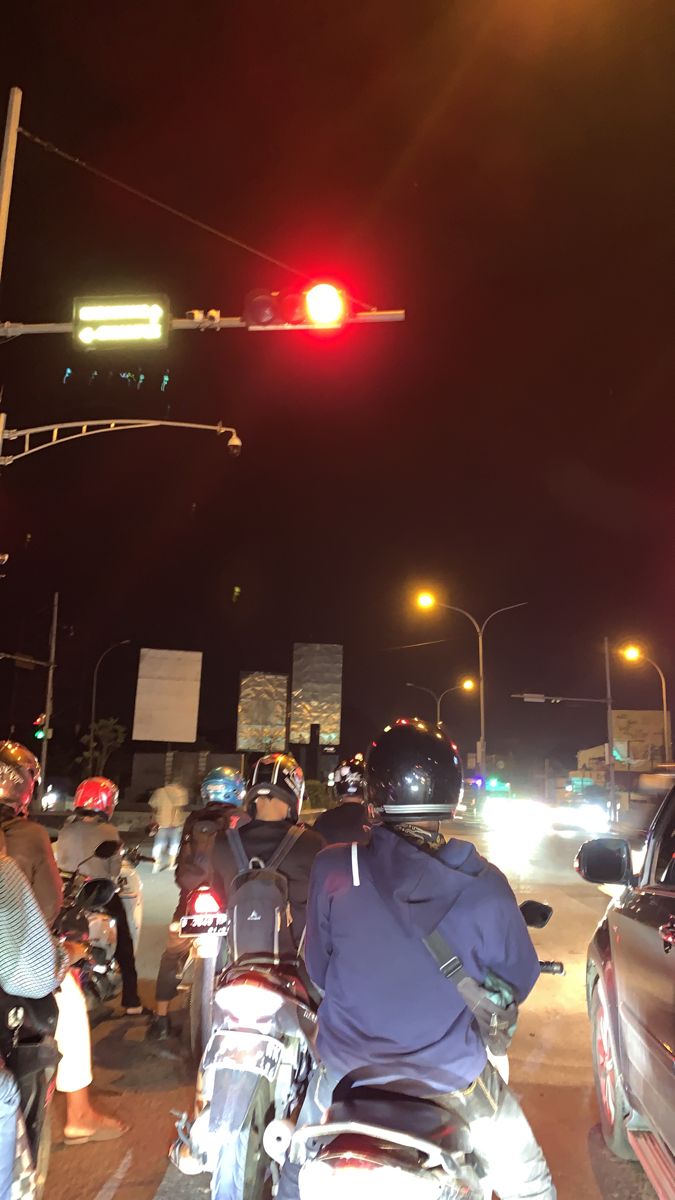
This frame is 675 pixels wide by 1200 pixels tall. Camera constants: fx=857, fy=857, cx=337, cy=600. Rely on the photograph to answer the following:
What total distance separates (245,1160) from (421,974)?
→ 1373 millimetres

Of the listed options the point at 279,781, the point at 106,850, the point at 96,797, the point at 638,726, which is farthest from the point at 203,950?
the point at 638,726

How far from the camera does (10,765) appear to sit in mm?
4109

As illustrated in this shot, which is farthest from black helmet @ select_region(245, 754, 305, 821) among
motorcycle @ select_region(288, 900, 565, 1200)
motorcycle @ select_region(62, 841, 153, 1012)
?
motorcycle @ select_region(288, 900, 565, 1200)

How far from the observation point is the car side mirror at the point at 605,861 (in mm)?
3920

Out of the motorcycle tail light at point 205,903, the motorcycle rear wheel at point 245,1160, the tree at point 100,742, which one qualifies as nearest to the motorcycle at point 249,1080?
the motorcycle rear wheel at point 245,1160

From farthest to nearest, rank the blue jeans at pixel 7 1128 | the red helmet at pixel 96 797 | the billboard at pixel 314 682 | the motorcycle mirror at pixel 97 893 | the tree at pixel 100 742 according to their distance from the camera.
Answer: the tree at pixel 100 742
the billboard at pixel 314 682
the red helmet at pixel 96 797
the motorcycle mirror at pixel 97 893
the blue jeans at pixel 7 1128

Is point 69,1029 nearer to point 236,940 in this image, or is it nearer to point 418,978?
point 236,940

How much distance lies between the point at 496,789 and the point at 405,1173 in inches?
2049

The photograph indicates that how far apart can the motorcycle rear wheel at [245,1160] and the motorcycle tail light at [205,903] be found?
165 cm

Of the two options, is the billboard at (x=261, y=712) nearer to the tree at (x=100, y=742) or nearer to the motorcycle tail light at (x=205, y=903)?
the tree at (x=100, y=742)

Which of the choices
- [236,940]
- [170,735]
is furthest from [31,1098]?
[170,735]

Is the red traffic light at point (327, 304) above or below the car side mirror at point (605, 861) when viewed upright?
above

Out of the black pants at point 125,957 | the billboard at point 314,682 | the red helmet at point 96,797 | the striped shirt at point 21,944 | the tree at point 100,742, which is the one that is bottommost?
the black pants at point 125,957

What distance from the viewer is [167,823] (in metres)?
16.1
